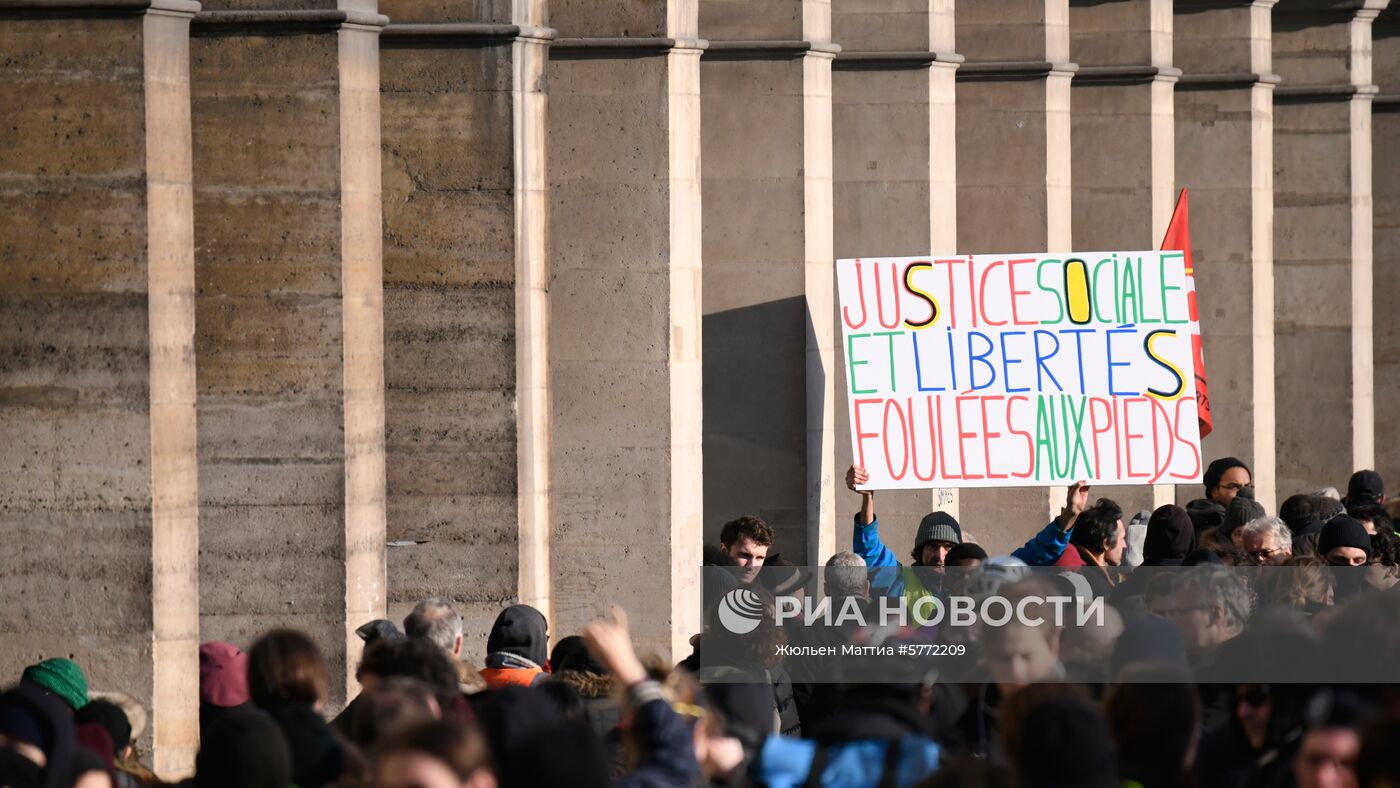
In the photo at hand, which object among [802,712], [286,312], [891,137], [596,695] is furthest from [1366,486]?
[596,695]

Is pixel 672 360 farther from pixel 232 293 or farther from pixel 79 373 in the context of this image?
pixel 79 373

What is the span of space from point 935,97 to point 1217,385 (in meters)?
8.04

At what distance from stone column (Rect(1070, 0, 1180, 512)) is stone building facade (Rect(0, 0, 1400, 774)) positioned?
105 millimetres

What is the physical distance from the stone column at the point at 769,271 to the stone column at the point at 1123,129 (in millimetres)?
6420

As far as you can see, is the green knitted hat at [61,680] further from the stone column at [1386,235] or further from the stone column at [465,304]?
the stone column at [1386,235]

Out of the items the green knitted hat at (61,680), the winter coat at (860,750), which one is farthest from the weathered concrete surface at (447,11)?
the winter coat at (860,750)

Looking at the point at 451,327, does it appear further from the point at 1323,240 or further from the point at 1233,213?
the point at 1323,240

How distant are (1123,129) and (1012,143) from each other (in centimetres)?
285

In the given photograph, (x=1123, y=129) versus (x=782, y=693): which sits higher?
(x=1123, y=129)

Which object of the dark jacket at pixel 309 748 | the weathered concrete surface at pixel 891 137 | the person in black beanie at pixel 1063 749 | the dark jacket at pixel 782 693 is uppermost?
the weathered concrete surface at pixel 891 137

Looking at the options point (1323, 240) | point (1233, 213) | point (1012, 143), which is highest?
point (1012, 143)

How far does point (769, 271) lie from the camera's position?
16.6 metres

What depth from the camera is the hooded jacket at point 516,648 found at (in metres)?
8.29

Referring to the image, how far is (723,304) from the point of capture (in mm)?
16844
